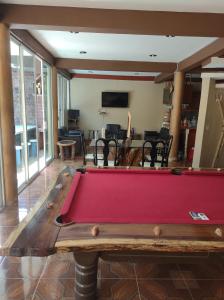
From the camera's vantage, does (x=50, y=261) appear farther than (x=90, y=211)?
Yes

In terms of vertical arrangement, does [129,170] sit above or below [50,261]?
above

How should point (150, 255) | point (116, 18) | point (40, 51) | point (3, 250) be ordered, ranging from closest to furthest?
point (3, 250)
point (150, 255)
point (116, 18)
point (40, 51)

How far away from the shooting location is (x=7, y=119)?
3264 millimetres

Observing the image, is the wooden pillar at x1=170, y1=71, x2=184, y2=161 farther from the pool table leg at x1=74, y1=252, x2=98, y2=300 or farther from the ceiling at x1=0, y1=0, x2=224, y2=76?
the pool table leg at x1=74, y1=252, x2=98, y2=300

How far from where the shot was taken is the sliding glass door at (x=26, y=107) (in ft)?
13.5

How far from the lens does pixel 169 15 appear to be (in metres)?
3.11

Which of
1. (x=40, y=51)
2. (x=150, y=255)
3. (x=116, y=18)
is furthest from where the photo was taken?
(x=40, y=51)

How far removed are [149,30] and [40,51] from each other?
271 cm

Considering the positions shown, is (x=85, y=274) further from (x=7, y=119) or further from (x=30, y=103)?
(x=30, y=103)

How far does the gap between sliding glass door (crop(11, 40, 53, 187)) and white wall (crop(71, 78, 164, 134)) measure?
371 cm

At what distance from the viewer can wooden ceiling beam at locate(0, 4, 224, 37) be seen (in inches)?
119

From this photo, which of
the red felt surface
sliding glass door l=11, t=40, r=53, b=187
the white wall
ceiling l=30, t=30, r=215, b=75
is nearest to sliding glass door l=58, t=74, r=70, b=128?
the white wall

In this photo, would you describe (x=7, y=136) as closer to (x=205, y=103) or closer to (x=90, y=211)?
(x=90, y=211)

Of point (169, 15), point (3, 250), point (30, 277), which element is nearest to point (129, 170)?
point (30, 277)
